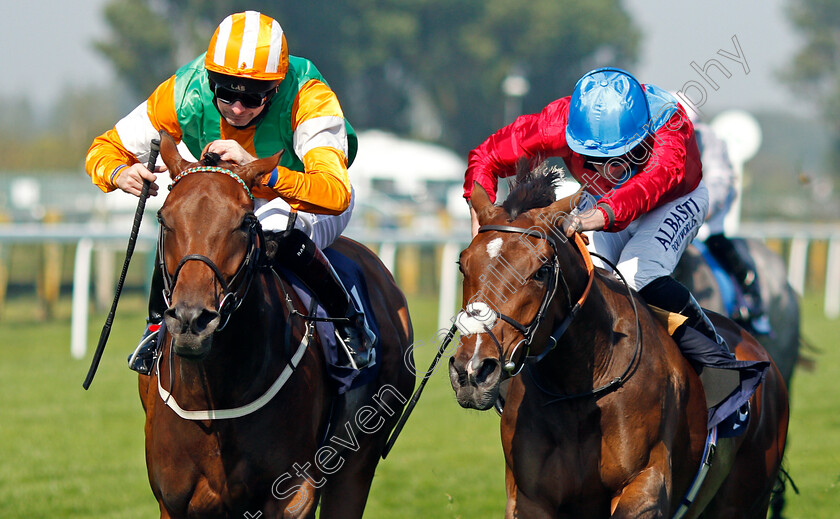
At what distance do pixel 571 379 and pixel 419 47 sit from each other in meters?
50.9

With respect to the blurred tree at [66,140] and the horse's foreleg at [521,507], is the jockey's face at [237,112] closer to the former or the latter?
the horse's foreleg at [521,507]

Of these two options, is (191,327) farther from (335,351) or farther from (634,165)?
(634,165)

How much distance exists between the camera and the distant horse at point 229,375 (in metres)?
3.04

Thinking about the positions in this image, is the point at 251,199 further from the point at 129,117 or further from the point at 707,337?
the point at 707,337

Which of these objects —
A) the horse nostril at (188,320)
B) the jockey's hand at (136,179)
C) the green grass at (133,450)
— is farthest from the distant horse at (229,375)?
the green grass at (133,450)

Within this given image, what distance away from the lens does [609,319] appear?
139 inches

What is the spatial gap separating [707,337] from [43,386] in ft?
20.4

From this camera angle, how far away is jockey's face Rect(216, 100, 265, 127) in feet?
12.2

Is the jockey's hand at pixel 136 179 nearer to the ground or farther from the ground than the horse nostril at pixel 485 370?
farther from the ground

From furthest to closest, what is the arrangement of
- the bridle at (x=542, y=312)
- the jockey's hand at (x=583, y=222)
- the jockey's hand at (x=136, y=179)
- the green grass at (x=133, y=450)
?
the green grass at (x=133, y=450) → the jockey's hand at (x=136, y=179) → the jockey's hand at (x=583, y=222) → the bridle at (x=542, y=312)

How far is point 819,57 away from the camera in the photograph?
46531 mm

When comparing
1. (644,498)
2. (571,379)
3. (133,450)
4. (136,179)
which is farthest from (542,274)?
(133,450)

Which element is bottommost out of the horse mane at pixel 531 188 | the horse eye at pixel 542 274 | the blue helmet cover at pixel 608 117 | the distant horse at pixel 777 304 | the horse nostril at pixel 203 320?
the distant horse at pixel 777 304

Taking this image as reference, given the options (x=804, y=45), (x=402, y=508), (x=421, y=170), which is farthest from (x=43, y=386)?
(x=804, y=45)
